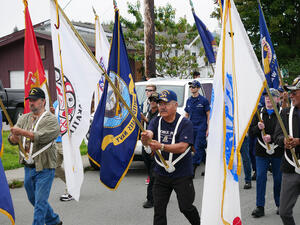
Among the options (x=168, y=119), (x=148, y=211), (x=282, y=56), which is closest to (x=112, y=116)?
(x=168, y=119)

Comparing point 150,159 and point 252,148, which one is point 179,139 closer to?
point 150,159

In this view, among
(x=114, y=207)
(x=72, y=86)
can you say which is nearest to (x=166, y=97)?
(x=72, y=86)

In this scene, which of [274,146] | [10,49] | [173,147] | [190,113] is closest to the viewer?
[173,147]

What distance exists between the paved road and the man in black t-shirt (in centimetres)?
141

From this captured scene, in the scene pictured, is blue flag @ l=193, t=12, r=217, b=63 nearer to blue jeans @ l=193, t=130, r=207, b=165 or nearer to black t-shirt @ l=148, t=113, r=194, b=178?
blue jeans @ l=193, t=130, r=207, b=165

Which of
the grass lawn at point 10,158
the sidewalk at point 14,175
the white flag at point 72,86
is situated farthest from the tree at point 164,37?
the white flag at point 72,86

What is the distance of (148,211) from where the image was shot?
721cm

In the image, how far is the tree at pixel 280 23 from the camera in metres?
20.0

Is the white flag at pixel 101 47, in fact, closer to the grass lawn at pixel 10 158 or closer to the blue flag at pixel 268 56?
the blue flag at pixel 268 56

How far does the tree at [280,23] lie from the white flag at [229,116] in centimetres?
1548

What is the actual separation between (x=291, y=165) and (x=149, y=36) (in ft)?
33.0

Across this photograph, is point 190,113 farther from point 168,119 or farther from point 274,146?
point 168,119

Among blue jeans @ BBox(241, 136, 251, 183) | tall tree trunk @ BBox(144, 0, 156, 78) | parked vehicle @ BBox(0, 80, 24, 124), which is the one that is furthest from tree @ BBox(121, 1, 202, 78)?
blue jeans @ BBox(241, 136, 251, 183)

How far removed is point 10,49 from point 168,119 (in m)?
25.3
